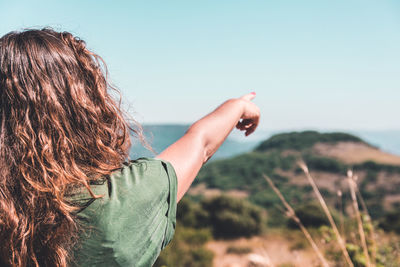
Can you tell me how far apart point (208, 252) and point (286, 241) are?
11.7 ft

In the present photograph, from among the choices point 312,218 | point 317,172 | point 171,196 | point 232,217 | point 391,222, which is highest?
point 171,196

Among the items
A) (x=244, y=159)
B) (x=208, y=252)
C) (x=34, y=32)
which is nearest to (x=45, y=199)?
(x=34, y=32)

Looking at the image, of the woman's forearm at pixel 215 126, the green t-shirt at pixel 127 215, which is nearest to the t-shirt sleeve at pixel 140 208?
the green t-shirt at pixel 127 215

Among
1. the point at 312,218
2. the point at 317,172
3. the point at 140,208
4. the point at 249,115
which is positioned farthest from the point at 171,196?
the point at 317,172

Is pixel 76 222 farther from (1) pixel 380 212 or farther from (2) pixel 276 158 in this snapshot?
(2) pixel 276 158

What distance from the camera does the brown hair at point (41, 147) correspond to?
2.57 feet

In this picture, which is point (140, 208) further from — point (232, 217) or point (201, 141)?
point (232, 217)

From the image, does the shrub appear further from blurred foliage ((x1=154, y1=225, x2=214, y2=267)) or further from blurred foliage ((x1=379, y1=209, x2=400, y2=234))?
blurred foliage ((x1=154, y1=225, x2=214, y2=267))

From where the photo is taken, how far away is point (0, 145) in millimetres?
809

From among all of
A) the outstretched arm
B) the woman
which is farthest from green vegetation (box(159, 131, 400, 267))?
the woman

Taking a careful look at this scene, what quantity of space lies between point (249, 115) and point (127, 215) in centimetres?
73

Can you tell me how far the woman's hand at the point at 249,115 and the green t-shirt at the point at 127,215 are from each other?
52 cm

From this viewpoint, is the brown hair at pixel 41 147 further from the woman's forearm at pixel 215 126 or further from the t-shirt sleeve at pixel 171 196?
the woman's forearm at pixel 215 126

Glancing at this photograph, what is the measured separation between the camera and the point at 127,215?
80cm
